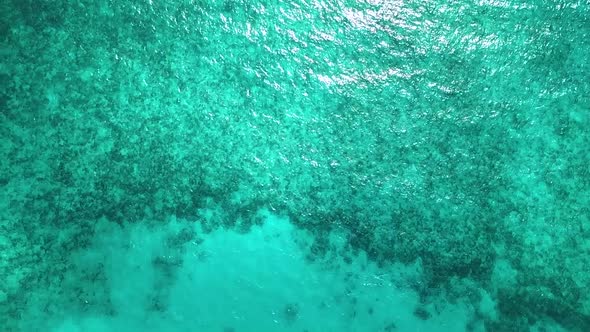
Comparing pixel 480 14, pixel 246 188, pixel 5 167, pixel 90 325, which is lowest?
pixel 90 325

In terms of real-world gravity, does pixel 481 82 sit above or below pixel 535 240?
above

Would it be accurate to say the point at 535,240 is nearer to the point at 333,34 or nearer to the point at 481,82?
the point at 481,82

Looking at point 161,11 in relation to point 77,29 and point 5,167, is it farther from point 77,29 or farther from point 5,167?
point 5,167

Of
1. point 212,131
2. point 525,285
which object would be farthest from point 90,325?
point 525,285

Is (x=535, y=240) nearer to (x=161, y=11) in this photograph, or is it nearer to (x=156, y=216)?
(x=156, y=216)

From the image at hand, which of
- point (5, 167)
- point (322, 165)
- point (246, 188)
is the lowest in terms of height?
point (5, 167)

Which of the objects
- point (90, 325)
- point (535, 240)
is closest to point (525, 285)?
point (535, 240)
